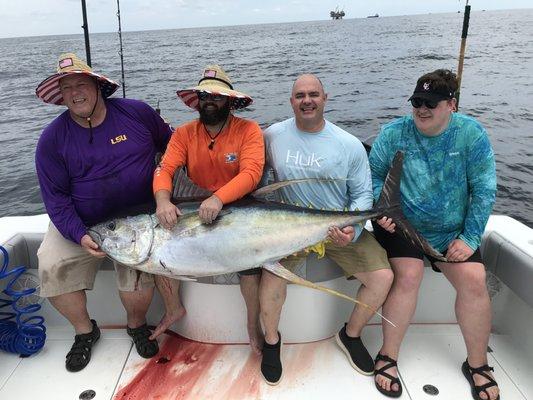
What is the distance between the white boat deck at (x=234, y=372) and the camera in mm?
2736

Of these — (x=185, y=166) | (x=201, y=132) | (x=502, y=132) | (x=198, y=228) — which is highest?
(x=201, y=132)

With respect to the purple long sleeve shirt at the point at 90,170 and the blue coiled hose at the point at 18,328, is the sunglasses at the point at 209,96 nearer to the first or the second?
the purple long sleeve shirt at the point at 90,170

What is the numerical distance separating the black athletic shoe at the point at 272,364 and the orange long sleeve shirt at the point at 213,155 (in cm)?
102

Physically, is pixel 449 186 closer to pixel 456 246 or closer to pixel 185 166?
pixel 456 246

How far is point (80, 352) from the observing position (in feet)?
9.83

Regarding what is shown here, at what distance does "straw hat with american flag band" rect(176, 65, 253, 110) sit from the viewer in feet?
9.07

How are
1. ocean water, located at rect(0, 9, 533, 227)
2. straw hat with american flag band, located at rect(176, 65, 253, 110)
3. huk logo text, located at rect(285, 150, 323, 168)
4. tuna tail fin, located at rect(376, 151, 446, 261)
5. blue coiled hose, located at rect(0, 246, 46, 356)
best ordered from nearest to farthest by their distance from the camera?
tuna tail fin, located at rect(376, 151, 446, 261) < straw hat with american flag band, located at rect(176, 65, 253, 110) < huk logo text, located at rect(285, 150, 323, 168) < blue coiled hose, located at rect(0, 246, 46, 356) < ocean water, located at rect(0, 9, 533, 227)

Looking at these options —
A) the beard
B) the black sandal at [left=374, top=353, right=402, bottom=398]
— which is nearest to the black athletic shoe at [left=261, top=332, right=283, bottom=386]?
the black sandal at [left=374, top=353, right=402, bottom=398]

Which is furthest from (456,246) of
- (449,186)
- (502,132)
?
(502,132)

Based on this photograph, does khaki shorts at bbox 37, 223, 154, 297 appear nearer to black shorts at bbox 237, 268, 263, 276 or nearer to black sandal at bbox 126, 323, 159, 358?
black sandal at bbox 126, 323, 159, 358

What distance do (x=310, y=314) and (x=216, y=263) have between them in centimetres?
92

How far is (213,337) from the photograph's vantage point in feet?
10.5

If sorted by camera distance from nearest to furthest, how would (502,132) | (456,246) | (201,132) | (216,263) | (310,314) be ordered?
(216,263) < (456,246) < (201,132) < (310,314) < (502,132)

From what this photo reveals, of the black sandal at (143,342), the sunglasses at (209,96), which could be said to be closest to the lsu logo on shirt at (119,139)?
the sunglasses at (209,96)
